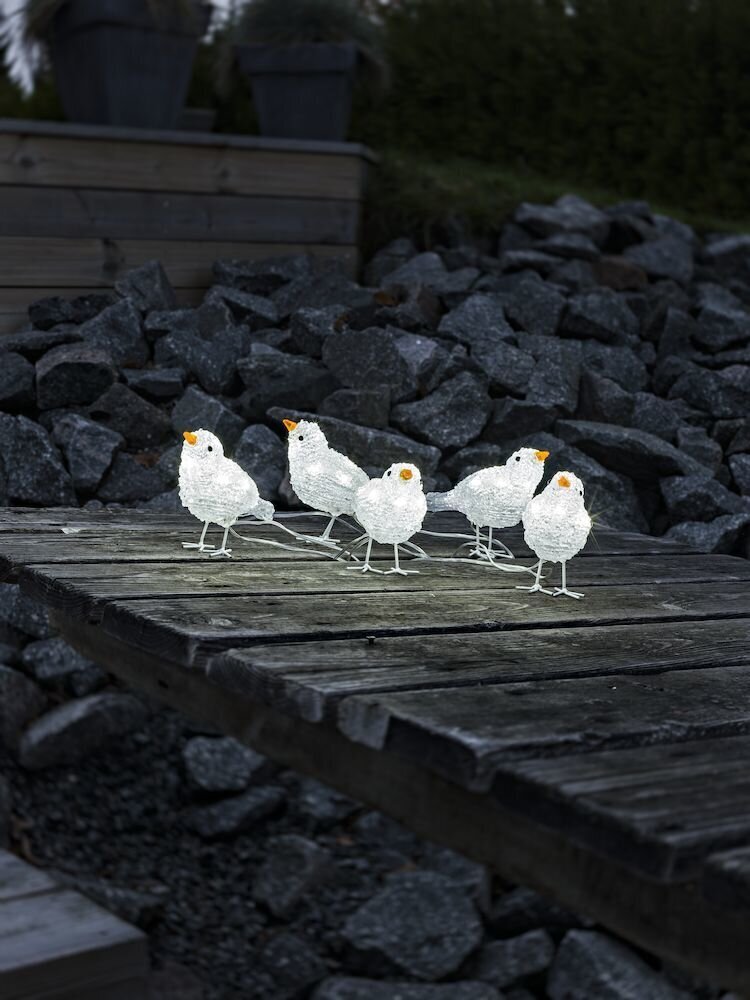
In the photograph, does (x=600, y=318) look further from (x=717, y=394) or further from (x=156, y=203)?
(x=156, y=203)

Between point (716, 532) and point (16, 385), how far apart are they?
2382 mm

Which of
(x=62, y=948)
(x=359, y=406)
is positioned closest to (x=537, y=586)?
(x=62, y=948)

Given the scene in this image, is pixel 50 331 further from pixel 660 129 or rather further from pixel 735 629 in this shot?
pixel 660 129

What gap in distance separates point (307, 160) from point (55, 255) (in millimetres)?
1236

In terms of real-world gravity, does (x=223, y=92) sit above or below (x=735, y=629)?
above

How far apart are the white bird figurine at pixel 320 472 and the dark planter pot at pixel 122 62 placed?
139 inches

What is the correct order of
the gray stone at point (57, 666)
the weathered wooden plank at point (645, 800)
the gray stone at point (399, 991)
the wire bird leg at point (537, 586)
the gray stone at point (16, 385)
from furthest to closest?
the gray stone at point (16, 385), the gray stone at point (57, 666), the wire bird leg at point (537, 586), the gray stone at point (399, 991), the weathered wooden plank at point (645, 800)

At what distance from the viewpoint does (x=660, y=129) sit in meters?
7.29

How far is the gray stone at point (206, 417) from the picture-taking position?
4.22 m

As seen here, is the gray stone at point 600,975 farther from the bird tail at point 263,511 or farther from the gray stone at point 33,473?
the gray stone at point 33,473

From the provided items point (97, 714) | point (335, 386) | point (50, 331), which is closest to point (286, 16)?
point (50, 331)

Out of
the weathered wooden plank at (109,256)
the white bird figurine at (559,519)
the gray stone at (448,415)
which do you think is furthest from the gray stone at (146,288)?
the white bird figurine at (559,519)

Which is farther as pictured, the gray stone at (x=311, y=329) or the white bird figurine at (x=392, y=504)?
the gray stone at (x=311, y=329)

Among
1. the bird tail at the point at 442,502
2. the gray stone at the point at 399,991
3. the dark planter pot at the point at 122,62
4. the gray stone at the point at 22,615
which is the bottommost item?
the gray stone at the point at 399,991
